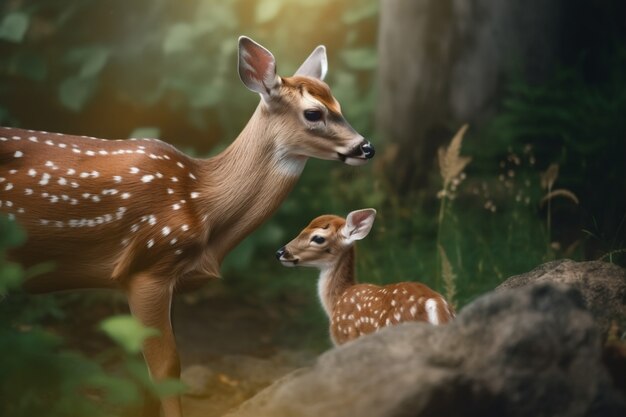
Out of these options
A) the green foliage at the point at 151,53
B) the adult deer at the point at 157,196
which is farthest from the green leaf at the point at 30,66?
the adult deer at the point at 157,196

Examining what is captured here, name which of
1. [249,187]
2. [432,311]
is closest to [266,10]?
[249,187]

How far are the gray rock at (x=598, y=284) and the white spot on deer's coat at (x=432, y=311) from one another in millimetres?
483

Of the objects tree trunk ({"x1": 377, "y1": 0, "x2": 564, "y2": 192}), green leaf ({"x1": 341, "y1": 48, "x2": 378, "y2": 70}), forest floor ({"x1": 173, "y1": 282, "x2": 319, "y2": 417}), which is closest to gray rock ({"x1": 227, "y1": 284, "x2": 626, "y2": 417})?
forest floor ({"x1": 173, "y1": 282, "x2": 319, "y2": 417})

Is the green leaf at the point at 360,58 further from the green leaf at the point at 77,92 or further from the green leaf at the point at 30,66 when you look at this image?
the green leaf at the point at 30,66

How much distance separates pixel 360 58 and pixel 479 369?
407 cm

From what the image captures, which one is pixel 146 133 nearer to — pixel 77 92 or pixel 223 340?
pixel 77 92

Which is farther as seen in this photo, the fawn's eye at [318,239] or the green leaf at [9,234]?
the fawn's eye at [318,239]

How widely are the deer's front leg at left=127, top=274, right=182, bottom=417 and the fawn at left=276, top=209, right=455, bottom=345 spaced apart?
77 cm

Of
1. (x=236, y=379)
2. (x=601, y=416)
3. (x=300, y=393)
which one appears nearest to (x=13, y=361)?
(x=300, y=393)

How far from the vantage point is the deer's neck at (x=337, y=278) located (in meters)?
4.76

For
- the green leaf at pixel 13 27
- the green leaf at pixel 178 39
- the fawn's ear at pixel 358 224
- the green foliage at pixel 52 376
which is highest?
the green leaf at pixel 13 27

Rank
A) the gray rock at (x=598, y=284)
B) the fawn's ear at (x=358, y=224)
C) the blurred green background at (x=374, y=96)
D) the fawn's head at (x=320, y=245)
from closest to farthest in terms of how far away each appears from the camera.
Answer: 1. the gray rock at (x=598, y=284)
2. the fawn's ear at (x=358, y=224)
3. the fawn's head at (x=320, y=245)
4. the blurred green background at (x=374, y=96)

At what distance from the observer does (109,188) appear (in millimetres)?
4004

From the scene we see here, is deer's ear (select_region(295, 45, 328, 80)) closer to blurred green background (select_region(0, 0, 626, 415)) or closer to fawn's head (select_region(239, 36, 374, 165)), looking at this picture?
fawn's head (select_region(239, 36, 374, 165))
